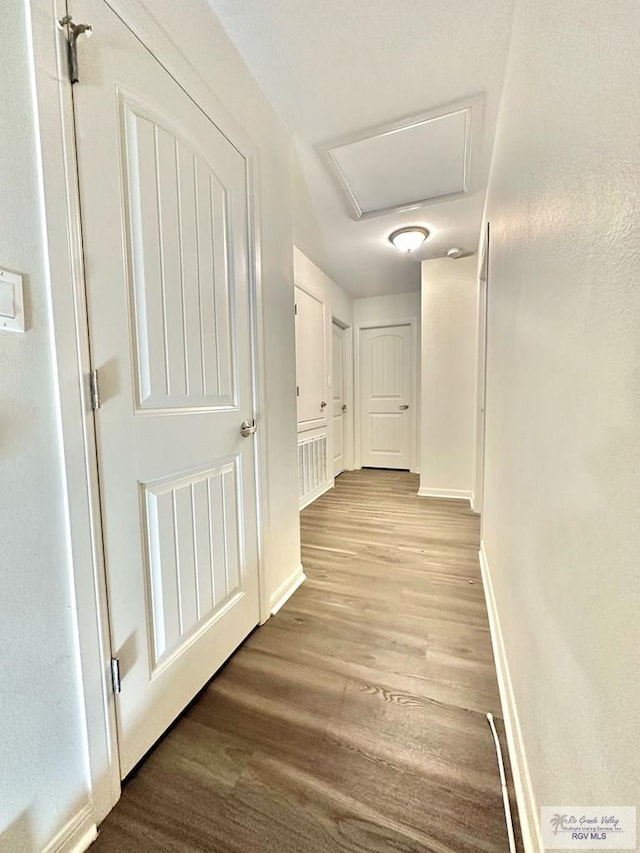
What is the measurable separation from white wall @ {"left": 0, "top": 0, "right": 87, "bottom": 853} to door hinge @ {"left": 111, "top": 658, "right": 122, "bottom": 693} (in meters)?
0.11

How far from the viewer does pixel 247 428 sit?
56.1 inches

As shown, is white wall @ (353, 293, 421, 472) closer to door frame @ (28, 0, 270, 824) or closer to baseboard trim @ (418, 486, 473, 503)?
baseboard trim @ (418, 486, 473, 503)

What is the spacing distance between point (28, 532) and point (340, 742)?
1.06 m

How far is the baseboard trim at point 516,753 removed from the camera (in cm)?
77

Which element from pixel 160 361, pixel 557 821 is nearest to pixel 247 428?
pixel 160 361

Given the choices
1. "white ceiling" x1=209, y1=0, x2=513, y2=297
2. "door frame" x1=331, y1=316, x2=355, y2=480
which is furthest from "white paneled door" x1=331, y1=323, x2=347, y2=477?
"white ceiling" x1=209, y1=0, x2=513, y2=297

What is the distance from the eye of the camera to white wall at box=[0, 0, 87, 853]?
66 cm

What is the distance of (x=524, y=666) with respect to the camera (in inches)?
37.3

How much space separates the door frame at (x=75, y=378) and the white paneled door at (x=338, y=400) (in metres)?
3.49

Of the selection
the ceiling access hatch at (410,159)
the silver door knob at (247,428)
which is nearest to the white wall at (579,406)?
the ceiling access hatch at (410,159)

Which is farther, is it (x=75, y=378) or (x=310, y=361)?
(x=310, y=361)

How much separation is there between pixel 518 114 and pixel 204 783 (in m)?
2.29

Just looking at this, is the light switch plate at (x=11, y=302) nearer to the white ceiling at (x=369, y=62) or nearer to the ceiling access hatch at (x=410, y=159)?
the white ceiling at (x=369, y=62)

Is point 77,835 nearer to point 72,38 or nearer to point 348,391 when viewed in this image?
point 72,38
